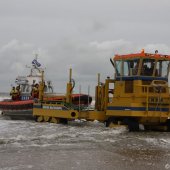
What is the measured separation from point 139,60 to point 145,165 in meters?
7.43

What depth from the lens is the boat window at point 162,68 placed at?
597 inches

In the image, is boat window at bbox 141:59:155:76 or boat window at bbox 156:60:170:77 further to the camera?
boat window at bbox 156:60:170:77

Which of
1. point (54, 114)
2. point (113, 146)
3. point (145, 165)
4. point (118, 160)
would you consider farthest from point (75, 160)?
point (54, 114)

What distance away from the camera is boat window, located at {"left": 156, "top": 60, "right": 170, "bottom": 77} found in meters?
15.2

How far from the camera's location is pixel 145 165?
25.7 ft

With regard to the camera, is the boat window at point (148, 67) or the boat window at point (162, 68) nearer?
the boat window at point (148, 67)

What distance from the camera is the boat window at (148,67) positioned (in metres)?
14.9

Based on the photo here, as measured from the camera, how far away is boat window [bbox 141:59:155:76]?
14885 mm

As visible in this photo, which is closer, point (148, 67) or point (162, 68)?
point (148, 67)

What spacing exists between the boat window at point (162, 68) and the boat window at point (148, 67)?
0.25 m

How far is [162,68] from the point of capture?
15.3 metres

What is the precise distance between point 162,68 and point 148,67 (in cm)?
61

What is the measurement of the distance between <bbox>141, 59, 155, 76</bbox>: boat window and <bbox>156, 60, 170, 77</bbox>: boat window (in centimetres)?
25

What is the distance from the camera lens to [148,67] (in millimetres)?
15039
